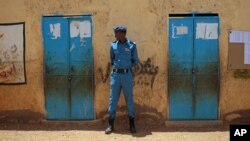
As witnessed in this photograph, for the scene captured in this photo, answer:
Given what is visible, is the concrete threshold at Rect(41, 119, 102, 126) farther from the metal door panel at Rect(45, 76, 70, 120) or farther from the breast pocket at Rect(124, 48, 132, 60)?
the breast pocket at Rect(124, 48, 132, 60)

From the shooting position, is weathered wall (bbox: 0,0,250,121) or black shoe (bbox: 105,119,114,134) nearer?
black shoe (bbox: 105,119,114,134)

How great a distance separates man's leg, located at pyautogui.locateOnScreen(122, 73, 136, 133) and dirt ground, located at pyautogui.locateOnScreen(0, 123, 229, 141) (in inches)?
8.2

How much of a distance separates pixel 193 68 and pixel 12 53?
348 cm

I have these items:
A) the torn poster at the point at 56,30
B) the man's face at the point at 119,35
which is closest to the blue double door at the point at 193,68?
the man's face at the point at 119,35

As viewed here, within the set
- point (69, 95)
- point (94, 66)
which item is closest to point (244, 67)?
point (94, 66)

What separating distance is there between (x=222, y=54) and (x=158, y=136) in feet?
6.47

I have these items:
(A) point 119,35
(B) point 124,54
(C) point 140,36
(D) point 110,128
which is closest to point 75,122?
(D) point 110,128

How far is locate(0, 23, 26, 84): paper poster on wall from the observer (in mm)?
7676

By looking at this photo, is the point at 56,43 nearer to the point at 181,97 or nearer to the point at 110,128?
the point at 110,128

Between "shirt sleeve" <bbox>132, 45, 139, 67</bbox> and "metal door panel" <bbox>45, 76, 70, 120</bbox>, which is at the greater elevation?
"shirt sleeve" <bbox>132, 45, 139, 67</bbox>

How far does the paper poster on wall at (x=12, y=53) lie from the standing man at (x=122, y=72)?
1.84m

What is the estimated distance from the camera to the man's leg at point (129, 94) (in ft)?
23.2

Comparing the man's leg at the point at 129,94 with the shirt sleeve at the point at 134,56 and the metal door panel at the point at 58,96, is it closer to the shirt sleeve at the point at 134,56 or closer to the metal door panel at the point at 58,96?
the shirt sleeve at the point at 134,56

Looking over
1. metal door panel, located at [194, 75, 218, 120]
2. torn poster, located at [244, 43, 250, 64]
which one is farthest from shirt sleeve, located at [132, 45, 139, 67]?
torn poster, located at [244, 43, 250, 64]
